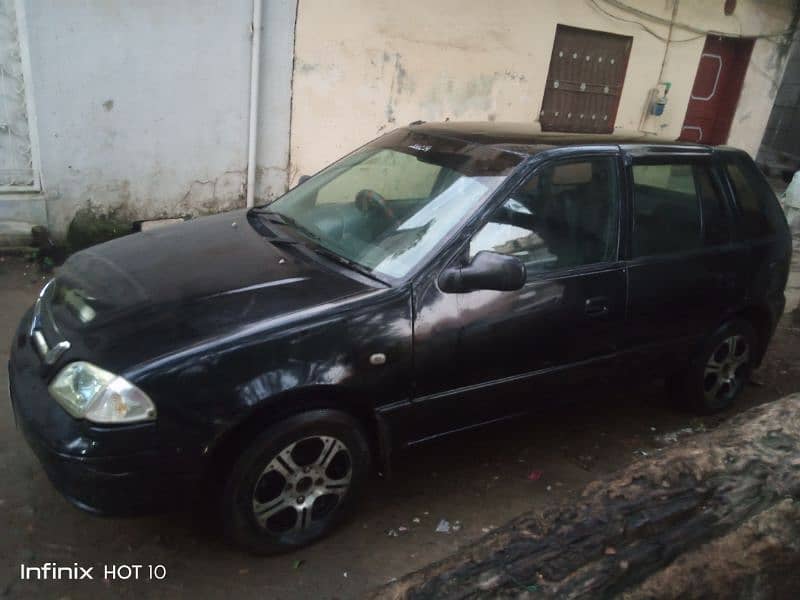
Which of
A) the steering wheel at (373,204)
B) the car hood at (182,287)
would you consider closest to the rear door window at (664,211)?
the steering wheel at (373,204)

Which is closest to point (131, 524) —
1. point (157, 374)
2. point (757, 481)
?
point (157, 374)

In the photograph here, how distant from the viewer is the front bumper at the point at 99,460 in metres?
2.23

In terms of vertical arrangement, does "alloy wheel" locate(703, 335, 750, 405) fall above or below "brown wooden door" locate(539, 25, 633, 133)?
below

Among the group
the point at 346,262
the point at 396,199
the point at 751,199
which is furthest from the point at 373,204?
the point at 751,199

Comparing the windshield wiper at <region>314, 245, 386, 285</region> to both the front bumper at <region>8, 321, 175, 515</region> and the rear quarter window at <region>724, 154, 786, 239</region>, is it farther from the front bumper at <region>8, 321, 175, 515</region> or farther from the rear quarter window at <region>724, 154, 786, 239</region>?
the rear quarter window at <region>724, 154, 786, 239</region>

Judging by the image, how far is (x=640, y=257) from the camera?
11.0 ft

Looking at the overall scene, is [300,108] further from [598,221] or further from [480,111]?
[598,221]

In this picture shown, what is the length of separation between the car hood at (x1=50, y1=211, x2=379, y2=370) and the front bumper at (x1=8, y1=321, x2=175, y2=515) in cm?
29

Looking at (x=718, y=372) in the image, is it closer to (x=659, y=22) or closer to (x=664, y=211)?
(x=664, y=211)

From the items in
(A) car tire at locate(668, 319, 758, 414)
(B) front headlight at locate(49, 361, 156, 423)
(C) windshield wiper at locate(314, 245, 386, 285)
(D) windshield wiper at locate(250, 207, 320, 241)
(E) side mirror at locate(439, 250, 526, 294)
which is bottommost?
(A) car tire at locate(668, 319, 758, 414)

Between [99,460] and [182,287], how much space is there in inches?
30.1

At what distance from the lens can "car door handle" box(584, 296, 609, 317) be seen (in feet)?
10.4

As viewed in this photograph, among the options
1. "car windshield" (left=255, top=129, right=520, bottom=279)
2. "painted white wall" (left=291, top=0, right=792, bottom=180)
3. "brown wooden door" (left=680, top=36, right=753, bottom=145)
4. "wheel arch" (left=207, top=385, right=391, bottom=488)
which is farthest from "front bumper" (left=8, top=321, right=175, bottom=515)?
"brown wooden door" (left=680, top=36, right=753, bottom=145)

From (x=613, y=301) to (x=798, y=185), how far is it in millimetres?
6018
